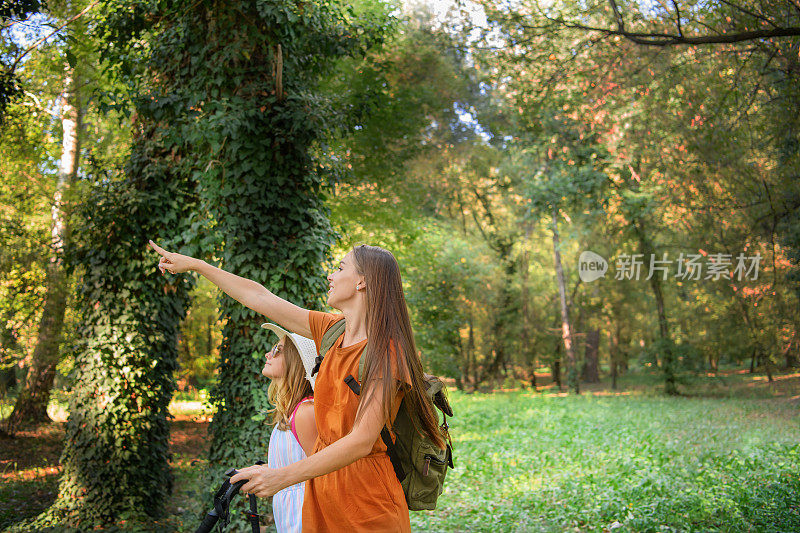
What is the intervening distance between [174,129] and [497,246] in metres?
21.9

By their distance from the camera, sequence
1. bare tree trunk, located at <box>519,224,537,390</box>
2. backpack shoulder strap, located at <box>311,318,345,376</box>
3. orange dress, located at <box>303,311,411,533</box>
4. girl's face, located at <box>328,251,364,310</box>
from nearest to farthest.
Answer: orange dress, located at <box>303,311,411,533</box> < girl's face, located at <box>328,251,364,310</box> < backpack shoulder strap, located at <box>311,318,345,376</box> < bare tree trunk, located at <box>519,224,537,390</box>

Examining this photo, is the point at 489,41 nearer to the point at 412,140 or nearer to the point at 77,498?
the point at 412,140

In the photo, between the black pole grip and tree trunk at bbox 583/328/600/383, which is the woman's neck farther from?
tree trunk at bbox 583/328/600/383

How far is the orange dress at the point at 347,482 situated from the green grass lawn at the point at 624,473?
5.22 m

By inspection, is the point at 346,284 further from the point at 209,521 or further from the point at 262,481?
the point at 209,521

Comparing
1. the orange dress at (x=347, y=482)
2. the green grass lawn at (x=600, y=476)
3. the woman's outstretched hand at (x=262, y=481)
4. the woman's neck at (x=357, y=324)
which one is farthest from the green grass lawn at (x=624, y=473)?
the woman's outstretched hand at (x=262, y=481)

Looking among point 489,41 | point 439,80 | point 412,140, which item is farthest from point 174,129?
point 439,80

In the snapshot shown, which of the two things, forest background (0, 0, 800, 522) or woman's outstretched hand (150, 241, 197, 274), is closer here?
woman's outstretched hand (150, 241, 197, 274)

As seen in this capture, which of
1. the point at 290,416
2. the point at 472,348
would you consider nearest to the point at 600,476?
the point at 290,416

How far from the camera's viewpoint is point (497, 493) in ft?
27.8

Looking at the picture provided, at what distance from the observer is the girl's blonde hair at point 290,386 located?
307 centimetres

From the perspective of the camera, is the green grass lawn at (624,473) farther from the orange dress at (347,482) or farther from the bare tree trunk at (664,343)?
the bare tree trunk at (664,343)

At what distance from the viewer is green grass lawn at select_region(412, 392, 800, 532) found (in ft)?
21.9

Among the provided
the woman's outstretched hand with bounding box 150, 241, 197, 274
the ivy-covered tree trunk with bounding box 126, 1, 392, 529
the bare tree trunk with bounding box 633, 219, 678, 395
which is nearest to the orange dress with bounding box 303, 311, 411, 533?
the woman's outstretched hand with bounding box 150, 241, 197, 274
